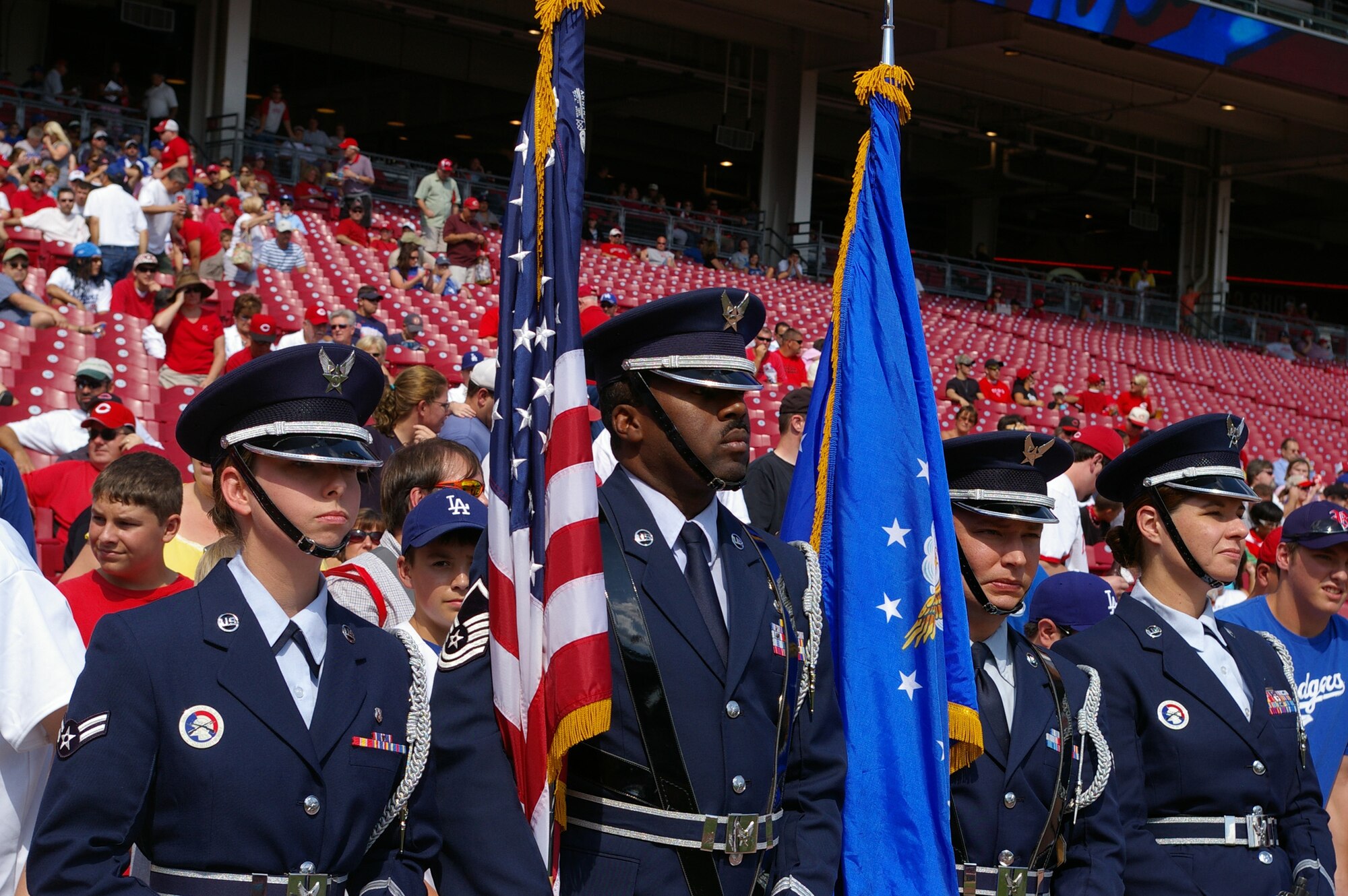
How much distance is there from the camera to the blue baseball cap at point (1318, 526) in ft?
13.5

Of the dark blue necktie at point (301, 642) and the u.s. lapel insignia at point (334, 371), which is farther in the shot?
the u.s. lapel insignia at point (334, 371)

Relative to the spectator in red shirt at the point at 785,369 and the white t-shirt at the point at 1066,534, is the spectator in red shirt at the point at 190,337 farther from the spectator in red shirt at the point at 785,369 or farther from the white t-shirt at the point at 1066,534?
the white t-shirt at the point at 1066,534

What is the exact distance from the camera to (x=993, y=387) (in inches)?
625

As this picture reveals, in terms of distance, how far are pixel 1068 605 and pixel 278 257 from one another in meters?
10.7

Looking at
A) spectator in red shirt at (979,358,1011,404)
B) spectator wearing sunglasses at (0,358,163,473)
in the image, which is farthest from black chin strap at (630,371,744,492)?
spectator in red shirt at (979,358,1011,404)

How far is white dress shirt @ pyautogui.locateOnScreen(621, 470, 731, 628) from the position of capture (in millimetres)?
2662

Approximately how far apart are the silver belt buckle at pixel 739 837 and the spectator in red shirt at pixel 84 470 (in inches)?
169

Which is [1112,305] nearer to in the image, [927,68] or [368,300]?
[927,68]

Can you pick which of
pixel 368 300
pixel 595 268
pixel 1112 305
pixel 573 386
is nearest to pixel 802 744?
pixel 573 386

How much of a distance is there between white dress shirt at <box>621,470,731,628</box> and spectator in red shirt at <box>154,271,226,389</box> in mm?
7554

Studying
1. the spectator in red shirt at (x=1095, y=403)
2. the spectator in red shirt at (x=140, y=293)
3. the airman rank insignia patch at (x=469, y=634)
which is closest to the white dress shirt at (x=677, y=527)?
the airman rank insignia patch at (x=469, y=634)

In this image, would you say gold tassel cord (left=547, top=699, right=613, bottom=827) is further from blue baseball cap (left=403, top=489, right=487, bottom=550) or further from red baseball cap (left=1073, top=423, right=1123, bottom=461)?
red baseball cap (left=1073, top=423, right=1123, bottom=461)

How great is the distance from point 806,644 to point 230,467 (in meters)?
1.07

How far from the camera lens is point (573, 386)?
2.63 meters
